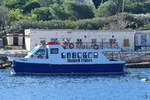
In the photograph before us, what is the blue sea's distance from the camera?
3838cm

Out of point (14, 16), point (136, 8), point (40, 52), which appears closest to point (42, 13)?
point (14, 16)

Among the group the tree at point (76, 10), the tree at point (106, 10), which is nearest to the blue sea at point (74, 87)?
the tree at point (76, 10)

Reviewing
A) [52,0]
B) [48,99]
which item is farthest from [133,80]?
[52,0]

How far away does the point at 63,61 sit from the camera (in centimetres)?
5100

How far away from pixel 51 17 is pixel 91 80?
44.1 meters

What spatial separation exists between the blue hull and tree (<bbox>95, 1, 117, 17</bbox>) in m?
40.3

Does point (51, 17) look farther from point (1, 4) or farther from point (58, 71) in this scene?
point (58, 71)

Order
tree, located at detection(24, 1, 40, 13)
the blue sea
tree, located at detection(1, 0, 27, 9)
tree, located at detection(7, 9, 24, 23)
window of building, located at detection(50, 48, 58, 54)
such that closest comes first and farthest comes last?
1. the blue sea
2. window of building, located at detection(50, 48, 58, 54)
3. tree, located at detection(7, 9, 24, 23)
4. tree, located at detection(24, 1, 40, 13)
5. tree, located at detection(1, 0, 27, 9)

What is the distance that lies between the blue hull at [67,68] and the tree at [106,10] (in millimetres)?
40350

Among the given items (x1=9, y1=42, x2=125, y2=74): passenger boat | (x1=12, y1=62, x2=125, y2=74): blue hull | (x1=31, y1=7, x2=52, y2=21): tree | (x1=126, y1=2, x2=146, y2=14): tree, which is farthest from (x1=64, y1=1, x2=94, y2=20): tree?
(x1=12, y1=62, x2=125, y2=74): blue hull

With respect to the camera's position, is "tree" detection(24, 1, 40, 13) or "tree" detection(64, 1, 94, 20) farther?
"tree" detection(24, 1, 40, 13)

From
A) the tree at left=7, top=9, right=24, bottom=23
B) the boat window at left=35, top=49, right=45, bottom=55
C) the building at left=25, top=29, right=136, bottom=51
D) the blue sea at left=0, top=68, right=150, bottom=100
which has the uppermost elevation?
the tree at left=7, top=9, right=24, bottom=23

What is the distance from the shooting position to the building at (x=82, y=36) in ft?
222

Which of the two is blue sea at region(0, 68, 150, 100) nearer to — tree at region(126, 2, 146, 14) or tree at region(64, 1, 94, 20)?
tree at region(64, 1, 94, 20)
